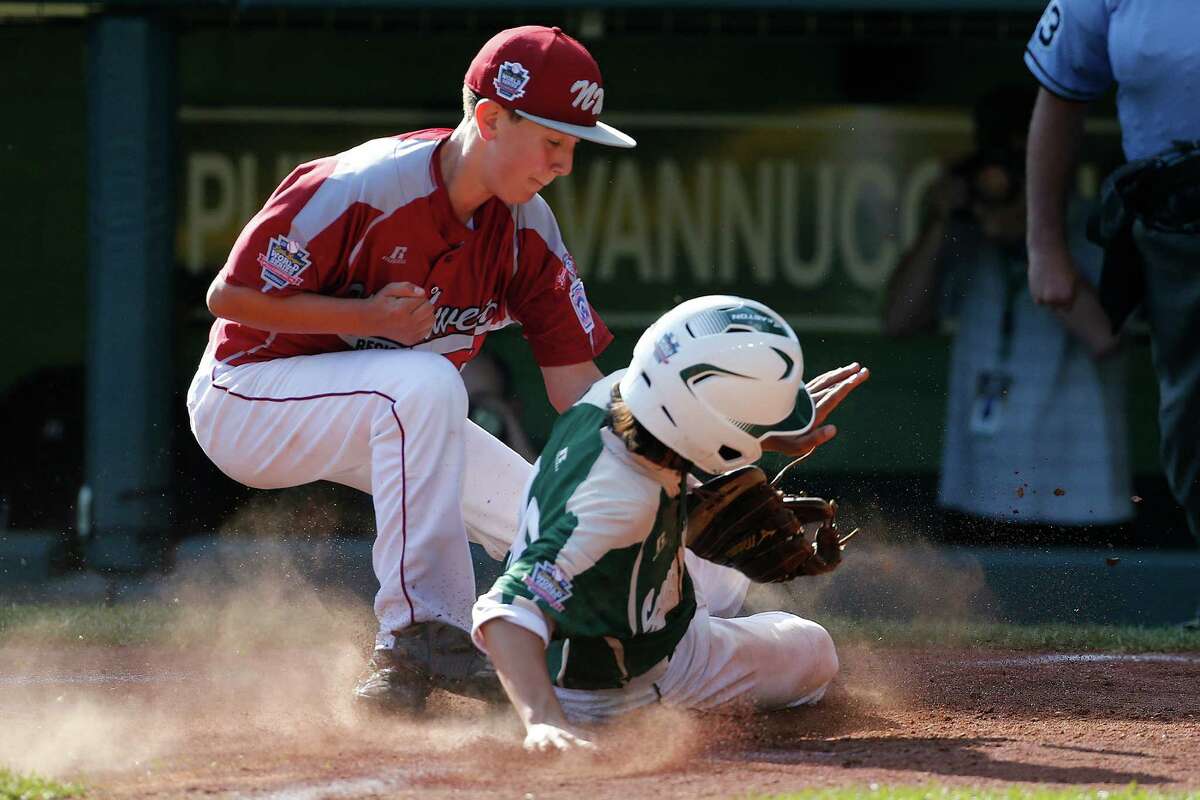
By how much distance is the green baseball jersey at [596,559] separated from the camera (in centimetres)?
321

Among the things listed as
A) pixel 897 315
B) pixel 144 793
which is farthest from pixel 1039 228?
pixel 897 315

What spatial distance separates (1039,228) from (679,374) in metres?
1.58

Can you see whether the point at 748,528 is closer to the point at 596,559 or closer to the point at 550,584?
the point at 596,559

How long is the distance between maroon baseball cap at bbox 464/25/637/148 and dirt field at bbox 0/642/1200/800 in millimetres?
1293

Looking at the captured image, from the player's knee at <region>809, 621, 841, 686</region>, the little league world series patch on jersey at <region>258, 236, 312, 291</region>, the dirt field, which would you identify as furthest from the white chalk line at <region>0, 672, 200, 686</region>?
the player's knee at <region>809, 621, 841, 686</region>

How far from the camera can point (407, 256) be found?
3934mm

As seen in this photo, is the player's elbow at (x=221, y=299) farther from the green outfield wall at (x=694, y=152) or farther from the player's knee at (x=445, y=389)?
the green outfield wall at (x=694, y=152)

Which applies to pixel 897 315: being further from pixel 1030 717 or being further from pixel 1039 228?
pixel 1030 717

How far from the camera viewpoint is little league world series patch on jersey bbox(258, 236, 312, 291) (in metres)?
3.82

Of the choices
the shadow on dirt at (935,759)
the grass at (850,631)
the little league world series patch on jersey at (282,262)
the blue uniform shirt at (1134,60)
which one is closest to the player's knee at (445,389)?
the little league world series patch on jersey at (282,262)

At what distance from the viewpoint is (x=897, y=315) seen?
297 inches

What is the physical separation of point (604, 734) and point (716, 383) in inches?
31.2

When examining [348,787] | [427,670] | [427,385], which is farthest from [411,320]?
[348,787]

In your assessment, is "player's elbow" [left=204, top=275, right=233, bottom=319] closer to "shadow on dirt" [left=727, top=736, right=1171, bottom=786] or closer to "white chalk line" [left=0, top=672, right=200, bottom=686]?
"white chalk line" [left=0, top=672, right=200, bottom=686]
